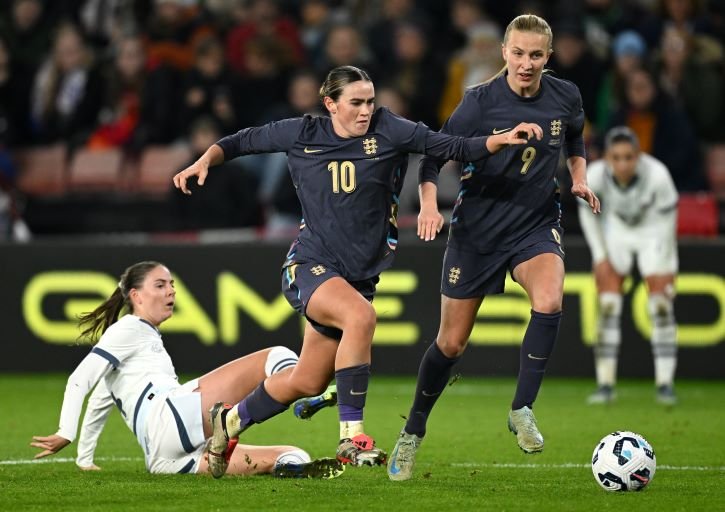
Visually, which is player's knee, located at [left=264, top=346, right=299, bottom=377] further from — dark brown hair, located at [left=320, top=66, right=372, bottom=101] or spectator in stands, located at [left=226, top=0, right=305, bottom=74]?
spectator in stands, located at [left=226, top=0, right=305, bottom=74]

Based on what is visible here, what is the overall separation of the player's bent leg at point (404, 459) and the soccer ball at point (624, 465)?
1042 millimetres

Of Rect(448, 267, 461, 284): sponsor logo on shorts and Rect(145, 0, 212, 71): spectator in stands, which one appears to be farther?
Rect(145, 0, 212, 71): spectator in stands

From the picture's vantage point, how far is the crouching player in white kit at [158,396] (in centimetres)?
734

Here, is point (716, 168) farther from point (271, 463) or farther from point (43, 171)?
point (271, 463)

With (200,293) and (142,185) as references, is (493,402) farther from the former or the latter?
(142,185)

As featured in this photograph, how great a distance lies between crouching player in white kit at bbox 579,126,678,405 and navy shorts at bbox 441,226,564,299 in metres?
4.20

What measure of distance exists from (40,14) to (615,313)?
900 cm

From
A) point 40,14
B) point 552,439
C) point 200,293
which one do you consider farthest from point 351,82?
point 40,14

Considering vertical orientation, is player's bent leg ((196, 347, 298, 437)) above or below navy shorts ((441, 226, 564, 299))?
below

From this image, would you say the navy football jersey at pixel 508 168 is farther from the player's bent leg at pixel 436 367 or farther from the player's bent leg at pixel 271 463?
the player's bent leg at pixel 271 463

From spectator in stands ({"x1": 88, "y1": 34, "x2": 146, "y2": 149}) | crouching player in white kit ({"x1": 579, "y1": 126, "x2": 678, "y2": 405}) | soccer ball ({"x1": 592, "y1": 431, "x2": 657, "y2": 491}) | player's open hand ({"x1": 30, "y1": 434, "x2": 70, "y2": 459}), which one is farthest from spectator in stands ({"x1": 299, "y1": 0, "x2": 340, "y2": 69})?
soccer ball ({"x1": 592, "y1": 431, "x2": 657, "y2": 491})

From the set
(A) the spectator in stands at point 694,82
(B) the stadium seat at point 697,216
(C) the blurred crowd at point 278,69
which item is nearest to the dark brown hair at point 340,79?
(B) the stadium seat at point 697,216

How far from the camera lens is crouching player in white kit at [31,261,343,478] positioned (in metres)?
7.34

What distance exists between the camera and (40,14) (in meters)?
17.3
